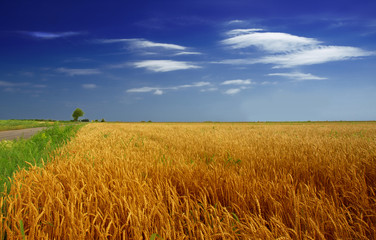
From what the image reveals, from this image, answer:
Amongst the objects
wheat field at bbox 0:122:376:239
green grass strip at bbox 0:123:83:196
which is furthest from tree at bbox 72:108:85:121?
wheat field at bbox 0:122:376:239

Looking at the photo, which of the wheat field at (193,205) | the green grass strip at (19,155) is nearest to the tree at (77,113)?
the green grass strip at (19,155)

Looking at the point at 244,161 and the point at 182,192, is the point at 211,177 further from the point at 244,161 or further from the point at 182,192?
the point at 244,161

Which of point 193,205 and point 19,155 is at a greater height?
point 19,155

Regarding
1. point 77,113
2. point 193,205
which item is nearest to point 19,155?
point 193,205

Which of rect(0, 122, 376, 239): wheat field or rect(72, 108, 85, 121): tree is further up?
rect(72, 108, 85, 121): tree

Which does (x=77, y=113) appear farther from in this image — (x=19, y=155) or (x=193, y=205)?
(x=193, y=205)

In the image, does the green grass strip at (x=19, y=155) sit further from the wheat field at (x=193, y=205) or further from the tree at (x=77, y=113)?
the tree at (x=77, y=113)

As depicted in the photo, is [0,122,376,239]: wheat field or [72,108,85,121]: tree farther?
[72,108,85,121]: tree

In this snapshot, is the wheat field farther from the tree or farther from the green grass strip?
the tree

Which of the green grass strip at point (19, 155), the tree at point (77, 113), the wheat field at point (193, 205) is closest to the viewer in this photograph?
the wheat field at point (193, 205)

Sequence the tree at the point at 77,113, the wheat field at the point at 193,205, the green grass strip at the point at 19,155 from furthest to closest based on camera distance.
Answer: the tree at the point at 77,113 < the green grass strip at the point at 19,155 < the wheat field at the point at 193,205

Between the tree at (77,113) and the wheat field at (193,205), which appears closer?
the wheat field at (193,205)

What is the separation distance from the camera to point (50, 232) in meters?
1.64

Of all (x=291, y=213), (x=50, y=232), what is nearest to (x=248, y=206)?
(x=291, y=213)
